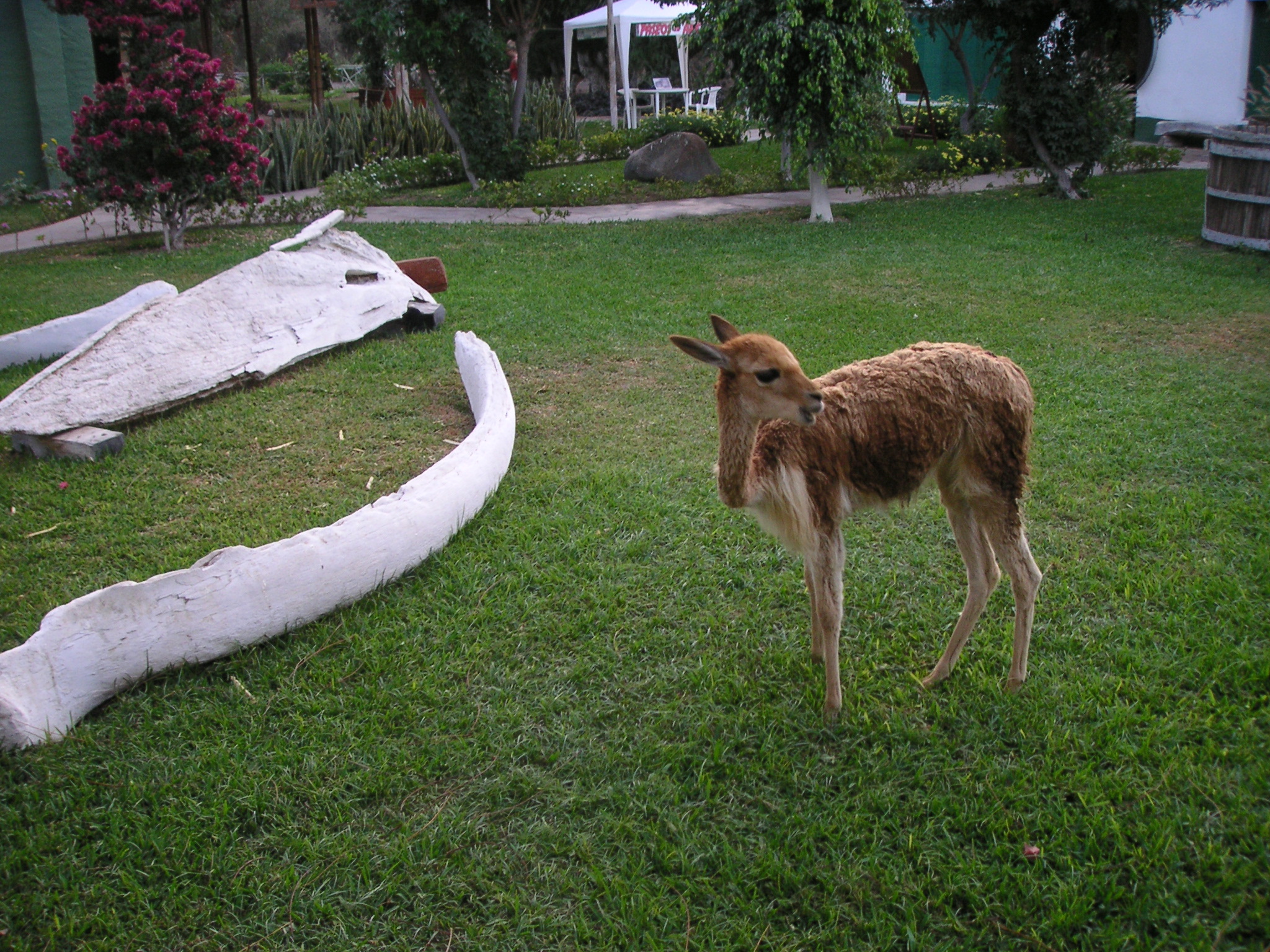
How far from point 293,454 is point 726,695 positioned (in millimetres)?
3532

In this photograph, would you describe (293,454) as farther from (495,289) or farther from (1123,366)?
(1123,366)

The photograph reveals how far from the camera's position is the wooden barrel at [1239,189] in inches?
380

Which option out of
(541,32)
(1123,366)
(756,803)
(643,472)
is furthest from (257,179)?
(541,32)

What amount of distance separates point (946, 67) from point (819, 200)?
14.8 meters

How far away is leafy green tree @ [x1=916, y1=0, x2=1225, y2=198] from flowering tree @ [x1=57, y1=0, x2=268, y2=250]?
10.8 m

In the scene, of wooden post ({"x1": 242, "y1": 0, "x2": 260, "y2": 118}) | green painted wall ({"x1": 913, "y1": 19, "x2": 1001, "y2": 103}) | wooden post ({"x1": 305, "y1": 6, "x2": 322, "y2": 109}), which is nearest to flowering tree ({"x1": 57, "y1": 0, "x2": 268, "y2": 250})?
wooden post ({"x1": 305, "y1": 6, "x2": 322, "y2": 109})

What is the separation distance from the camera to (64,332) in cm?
751

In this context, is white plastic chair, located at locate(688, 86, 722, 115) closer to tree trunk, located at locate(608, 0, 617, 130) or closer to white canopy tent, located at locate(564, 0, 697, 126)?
white canopy tent, located at locate(564, 0, 697, 126)

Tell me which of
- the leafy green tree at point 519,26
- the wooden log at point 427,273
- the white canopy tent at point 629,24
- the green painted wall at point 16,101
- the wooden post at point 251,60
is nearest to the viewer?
the wooden log at point 427,273

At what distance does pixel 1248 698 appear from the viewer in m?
3.35

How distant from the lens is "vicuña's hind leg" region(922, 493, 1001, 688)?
3494mm

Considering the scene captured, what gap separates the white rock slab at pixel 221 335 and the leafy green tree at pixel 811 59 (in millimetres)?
5772

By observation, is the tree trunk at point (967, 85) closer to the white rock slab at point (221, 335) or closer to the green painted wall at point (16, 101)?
the white rock slab at point (221, 335)

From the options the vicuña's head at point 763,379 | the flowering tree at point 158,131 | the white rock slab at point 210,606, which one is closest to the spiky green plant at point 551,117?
the flowering tree at point 158,131
